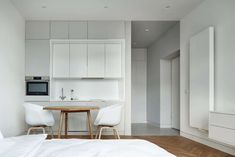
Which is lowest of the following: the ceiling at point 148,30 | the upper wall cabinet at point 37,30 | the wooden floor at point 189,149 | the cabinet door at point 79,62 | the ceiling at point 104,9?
the wooden floor at point 189,149

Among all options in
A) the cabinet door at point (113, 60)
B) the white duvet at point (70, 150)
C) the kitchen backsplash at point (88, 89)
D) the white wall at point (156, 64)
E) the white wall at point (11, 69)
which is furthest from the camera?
the white wall at point (156, 64)

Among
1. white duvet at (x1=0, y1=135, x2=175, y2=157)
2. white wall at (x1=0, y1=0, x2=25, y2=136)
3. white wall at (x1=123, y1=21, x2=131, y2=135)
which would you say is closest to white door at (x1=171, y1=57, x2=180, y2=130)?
white wall at (x1=123, y1=21, x2=131, y2=135)

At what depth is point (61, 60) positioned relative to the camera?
5637 millimetres

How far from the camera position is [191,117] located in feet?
15.1

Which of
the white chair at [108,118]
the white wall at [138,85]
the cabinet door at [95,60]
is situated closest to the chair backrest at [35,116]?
the white chair at [108,118]

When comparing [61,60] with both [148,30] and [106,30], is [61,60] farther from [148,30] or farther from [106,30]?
[148,30]

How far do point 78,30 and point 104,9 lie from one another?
1064 mm

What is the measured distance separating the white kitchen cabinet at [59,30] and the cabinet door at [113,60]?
102cm

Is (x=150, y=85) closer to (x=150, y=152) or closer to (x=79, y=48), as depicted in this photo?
(x=79, y=48)

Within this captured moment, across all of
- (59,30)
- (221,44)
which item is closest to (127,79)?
(59,30)

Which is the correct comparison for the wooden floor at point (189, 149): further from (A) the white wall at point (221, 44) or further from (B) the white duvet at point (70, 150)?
(B) the white duvet at point (70, 150)

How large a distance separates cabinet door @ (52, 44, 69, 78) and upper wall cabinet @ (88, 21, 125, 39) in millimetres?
704

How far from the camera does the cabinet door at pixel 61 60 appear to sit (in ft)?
18.4

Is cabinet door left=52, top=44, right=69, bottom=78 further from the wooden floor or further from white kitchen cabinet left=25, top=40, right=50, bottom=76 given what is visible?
the wooden floor
